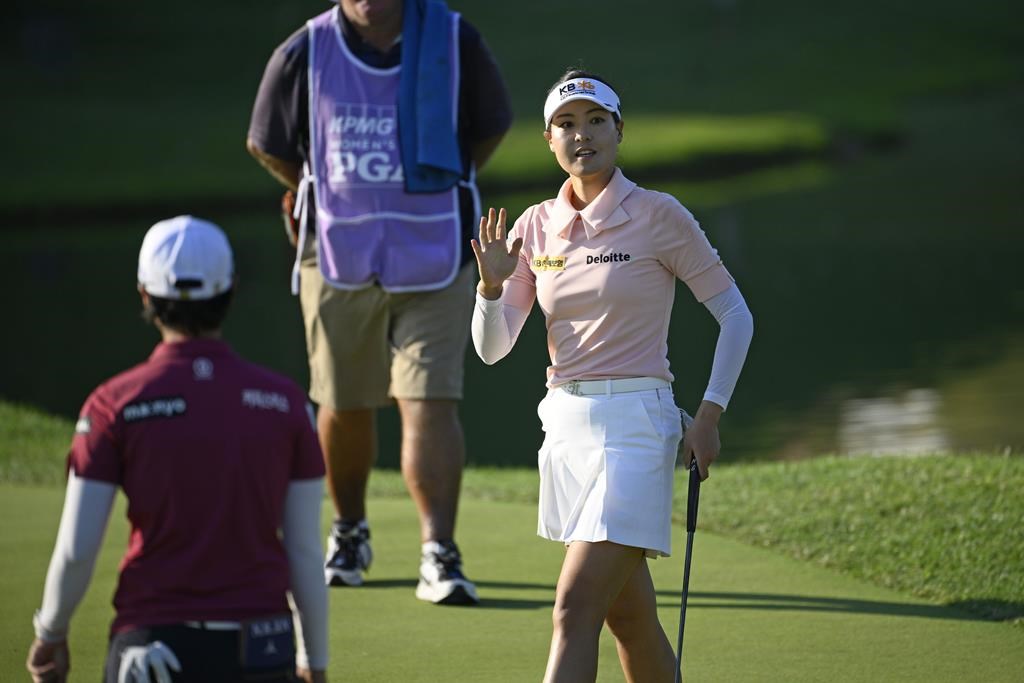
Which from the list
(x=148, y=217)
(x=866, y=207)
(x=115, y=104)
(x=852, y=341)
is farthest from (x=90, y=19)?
(x=852, y=341)

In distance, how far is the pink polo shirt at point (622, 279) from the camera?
399cm

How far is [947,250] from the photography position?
21562mm

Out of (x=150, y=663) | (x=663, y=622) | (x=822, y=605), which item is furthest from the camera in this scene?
(x=822, y=605)

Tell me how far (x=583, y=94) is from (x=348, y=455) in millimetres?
2256

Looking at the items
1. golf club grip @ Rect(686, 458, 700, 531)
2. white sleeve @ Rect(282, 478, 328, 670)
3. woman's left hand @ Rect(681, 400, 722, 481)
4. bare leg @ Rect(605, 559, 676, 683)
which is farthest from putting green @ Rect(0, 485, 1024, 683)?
white sleeve @ Rect(282, 478, 328, 670)

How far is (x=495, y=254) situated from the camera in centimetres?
400

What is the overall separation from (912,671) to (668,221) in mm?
1512

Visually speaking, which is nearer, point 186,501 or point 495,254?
point 186,501

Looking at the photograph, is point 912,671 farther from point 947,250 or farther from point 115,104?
point 115,104

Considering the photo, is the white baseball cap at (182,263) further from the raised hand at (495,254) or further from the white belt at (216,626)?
the raised hand at (495,254)

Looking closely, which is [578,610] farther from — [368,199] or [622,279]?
[368,199]

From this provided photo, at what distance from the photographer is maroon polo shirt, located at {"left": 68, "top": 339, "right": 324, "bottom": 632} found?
2992mm

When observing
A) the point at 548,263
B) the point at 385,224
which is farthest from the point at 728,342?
the point at 385,224

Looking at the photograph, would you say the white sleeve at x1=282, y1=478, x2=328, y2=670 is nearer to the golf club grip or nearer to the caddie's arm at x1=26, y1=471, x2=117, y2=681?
the caddie's arm at x1=26, y1=471, x2=117, y2=681
